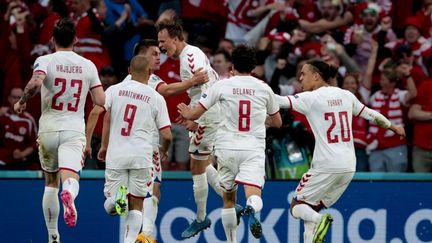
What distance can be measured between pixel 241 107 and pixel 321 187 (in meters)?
1.36

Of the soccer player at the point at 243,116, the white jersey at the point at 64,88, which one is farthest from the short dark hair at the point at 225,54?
the white jersey at the point at 64,88

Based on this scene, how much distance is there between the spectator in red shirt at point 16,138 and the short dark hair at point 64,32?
4316mm

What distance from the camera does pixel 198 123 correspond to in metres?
16.9

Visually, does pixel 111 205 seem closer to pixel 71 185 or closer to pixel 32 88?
pixel 71 185

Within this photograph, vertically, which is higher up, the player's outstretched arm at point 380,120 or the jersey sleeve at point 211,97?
the jersey sleeve at point 211,97

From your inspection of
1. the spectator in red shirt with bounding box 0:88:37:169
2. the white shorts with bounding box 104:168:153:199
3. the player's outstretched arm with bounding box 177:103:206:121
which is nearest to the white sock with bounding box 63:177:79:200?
the white shorts with bounding box 104:168:153:199

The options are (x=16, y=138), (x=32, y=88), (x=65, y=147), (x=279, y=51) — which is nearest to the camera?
(x=32, y=88)

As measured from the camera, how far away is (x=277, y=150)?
747 inches

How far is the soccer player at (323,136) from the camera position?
15.9 metres

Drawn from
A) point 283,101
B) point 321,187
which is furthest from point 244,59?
point 321,187

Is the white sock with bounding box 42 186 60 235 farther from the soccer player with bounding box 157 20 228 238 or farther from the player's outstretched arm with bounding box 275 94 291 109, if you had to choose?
the player's outstretched arm with bounding box 275 94 291 109

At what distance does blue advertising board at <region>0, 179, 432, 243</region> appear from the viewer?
18.1 meters

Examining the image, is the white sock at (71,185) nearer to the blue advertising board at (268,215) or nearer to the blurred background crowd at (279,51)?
the blue advertising board at (268,215)

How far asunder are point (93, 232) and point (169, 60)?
10.1ft
